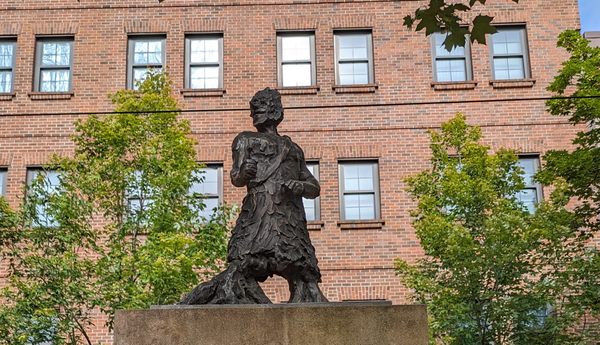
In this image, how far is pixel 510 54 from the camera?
2144 centimetres

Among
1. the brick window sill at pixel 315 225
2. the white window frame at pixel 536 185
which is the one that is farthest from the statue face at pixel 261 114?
the white window frame at pixel 536 185

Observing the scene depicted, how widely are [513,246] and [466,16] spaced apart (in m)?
9.34

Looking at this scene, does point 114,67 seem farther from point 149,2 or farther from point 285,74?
point 285,74

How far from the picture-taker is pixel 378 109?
20.9 metres

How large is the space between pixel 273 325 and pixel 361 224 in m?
12.7

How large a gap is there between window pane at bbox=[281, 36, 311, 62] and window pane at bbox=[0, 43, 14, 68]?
679 cm

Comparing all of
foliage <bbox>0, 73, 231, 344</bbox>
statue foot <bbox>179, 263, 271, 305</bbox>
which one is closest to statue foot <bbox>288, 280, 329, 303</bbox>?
statue foot <bbox>179, 263, 271, 305</bbox>

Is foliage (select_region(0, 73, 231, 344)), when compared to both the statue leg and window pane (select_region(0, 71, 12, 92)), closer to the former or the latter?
the statue leg

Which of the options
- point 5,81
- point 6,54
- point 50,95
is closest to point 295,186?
point 50,95

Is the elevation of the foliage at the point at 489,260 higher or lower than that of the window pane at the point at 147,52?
lower

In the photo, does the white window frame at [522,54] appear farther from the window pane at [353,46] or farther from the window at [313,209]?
the window at [313,209]

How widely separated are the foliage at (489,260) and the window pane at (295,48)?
7.58 meters

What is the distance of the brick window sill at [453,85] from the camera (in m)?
21.0

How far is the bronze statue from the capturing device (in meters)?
7.58
